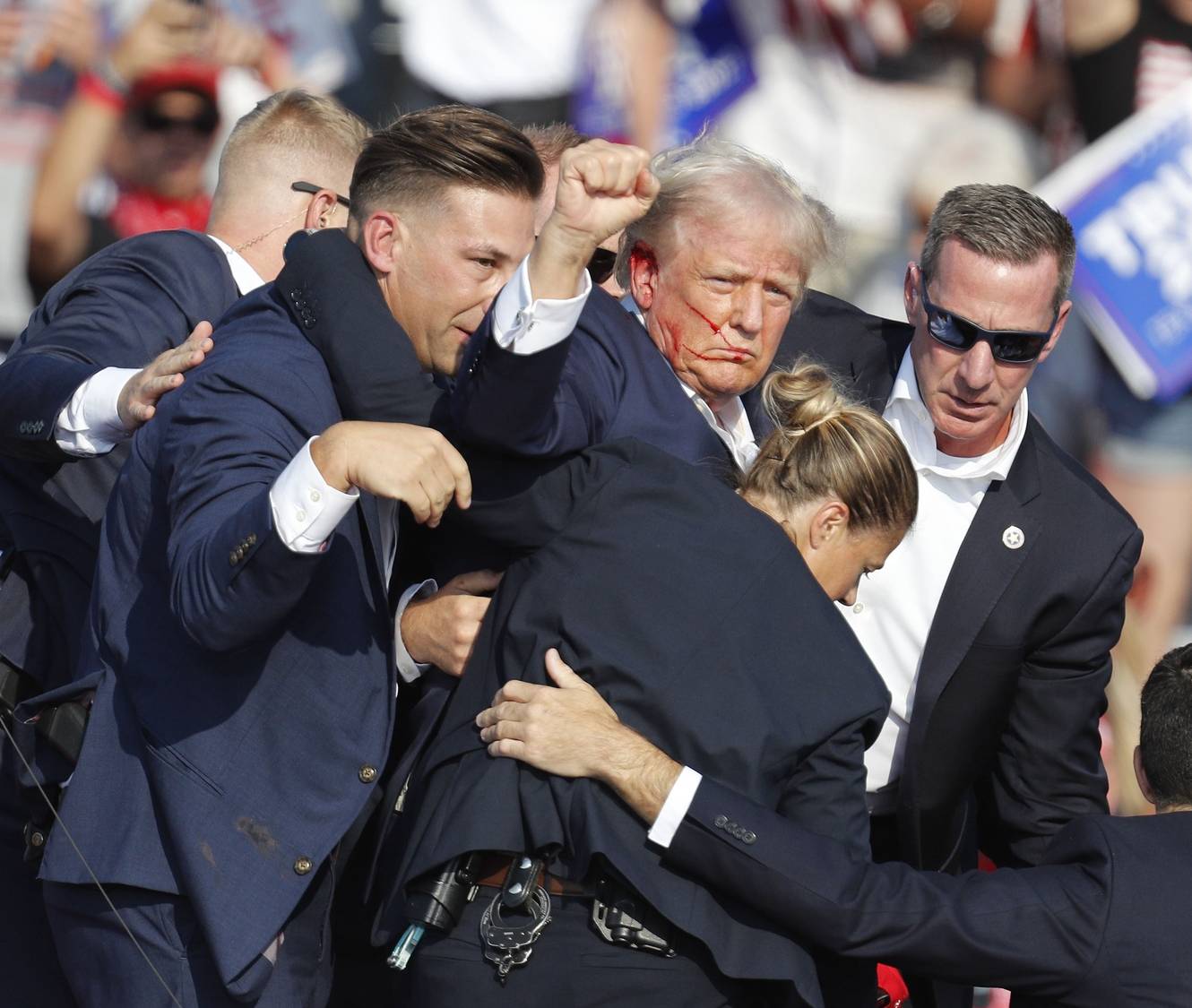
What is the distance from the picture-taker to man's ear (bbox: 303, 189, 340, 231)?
122 inches

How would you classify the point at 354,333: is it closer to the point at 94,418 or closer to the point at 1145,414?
the point at 94,418

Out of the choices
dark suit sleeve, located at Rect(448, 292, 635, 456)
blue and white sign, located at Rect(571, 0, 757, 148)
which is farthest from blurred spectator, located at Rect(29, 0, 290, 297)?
dark suit sleeve, located at Rect(448, 292, 635, 456)

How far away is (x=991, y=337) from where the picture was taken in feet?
10.3

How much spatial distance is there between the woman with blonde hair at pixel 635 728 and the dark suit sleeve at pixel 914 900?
5cm

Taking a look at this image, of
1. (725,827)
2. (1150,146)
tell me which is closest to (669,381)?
(725,827)

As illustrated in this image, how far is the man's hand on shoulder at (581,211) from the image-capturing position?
79.7 inches

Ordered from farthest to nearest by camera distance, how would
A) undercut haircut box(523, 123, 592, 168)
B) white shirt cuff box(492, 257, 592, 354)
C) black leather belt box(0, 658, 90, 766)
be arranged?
undercut haircut box(523, 123, 592, 168) → black leather belt box(0, 658, 90, 766) → white shirt cuff box(492, 257, 592, 354)

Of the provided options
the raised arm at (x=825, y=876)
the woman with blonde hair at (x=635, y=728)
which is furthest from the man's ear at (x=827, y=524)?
the raised arm at (x=825, y=876)

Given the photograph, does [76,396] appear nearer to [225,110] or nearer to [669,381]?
[669,381]

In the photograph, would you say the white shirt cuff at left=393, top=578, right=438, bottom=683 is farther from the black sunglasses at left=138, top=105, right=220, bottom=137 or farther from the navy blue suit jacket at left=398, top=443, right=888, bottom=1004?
the black sunglasses at left=138, top=105, right=220, bottom=137

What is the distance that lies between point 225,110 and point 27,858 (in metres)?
3.27

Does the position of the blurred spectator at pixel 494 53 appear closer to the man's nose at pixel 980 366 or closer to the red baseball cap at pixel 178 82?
the red baseball cap at pixel 178 82

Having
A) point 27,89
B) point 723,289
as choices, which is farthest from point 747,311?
point 27,89

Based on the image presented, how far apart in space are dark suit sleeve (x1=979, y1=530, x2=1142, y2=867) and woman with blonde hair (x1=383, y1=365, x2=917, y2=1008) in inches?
38.2
